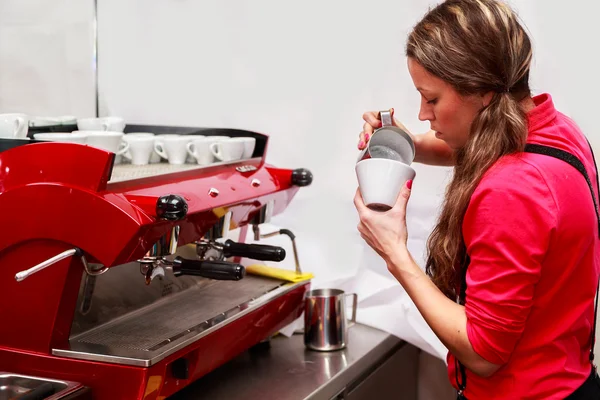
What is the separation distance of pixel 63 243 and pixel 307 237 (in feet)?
3.17

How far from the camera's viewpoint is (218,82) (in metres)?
2.08

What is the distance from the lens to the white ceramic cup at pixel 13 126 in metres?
1.28

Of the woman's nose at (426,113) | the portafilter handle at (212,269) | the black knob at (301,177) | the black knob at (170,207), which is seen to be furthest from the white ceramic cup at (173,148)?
the woman's nose at (426,113)

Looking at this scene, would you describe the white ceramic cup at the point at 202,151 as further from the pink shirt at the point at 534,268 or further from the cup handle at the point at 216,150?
the pink shirt at the point at 534,268

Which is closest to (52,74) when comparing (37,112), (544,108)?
(37,112)

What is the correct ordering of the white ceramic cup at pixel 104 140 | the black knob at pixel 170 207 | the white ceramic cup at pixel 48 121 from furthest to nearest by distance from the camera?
1. the white ceramic cup at pixel 48 121
2. the white ceramic cup at pixel 104 140
3. the black knob at pixel 170 207

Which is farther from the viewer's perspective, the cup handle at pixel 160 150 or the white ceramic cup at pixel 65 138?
the cup handle at pixel 160 150

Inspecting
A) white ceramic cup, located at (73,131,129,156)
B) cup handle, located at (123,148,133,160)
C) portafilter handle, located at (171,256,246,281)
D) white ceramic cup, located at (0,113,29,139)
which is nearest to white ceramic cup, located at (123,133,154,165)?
cup handle, located at (123,148,133,160)

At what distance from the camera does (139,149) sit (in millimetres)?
1552

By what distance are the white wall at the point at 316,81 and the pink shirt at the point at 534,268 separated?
2.10 ft

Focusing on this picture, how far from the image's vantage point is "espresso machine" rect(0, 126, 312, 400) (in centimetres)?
111

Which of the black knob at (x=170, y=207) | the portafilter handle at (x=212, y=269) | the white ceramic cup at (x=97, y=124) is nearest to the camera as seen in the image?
the black knob at (x=170, y=207)

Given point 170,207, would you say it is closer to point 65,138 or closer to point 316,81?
point 65,138

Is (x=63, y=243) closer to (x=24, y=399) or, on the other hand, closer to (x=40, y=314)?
(x=40, y=314)
